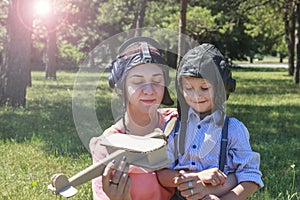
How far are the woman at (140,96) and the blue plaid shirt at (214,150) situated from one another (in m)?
0.14

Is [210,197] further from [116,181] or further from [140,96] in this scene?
[140,96]

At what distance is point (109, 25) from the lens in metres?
47.1

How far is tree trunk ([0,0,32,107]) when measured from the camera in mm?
12750

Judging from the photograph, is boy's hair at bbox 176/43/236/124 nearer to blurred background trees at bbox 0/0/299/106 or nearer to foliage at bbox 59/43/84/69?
blurred background trees at bbox 0/0/299/106

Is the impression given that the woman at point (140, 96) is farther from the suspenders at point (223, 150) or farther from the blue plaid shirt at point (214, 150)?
the suspenders at point (223, 150)

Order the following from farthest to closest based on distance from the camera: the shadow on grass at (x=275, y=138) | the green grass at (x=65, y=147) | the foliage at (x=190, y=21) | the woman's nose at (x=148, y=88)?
the foliage at (x=190, y=21), the shadow on grass at (x=275, y=138), the green grass at (x=65, y=147), the woman's nose at (x=148, y=88)

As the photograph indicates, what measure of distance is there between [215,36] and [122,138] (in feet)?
135

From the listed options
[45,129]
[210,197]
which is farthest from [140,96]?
[45,129]

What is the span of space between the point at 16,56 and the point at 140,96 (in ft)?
35.1

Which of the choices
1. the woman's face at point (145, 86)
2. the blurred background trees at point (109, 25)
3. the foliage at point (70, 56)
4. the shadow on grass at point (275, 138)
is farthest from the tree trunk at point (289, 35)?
the woman's face at point (145, 86)

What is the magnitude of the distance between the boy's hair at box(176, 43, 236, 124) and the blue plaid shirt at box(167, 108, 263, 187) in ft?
0.32

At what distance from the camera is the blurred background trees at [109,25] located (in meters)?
12.9

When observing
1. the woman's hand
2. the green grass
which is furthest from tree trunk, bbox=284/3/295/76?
the woman's hand

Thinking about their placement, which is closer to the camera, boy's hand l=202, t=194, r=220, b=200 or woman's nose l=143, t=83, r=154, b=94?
boy's hand l=202, t=194, r=220, b=200
